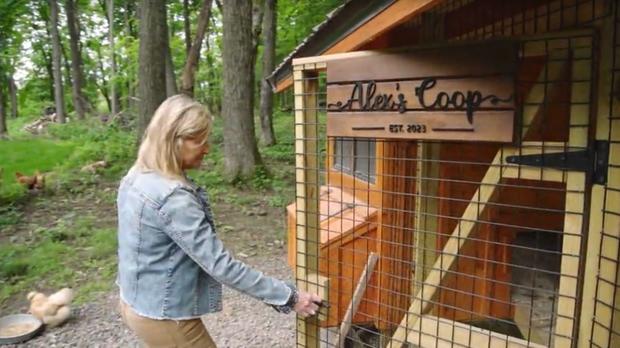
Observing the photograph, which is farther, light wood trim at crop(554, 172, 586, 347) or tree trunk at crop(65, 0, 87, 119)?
tree trunk at crop(65, 0, 87, 119)

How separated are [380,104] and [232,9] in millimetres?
7077

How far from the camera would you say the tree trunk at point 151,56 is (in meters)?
10.1

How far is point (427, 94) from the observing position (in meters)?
1.96

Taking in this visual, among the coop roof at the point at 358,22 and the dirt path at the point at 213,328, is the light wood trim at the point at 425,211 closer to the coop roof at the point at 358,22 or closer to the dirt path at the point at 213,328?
the coop roof at the point at 358,22

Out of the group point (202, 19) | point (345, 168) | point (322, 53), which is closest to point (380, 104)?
point (322, 53)

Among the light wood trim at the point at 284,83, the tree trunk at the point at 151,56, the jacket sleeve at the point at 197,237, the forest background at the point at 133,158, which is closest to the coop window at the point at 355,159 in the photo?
the light wood trim at the point at 284,83

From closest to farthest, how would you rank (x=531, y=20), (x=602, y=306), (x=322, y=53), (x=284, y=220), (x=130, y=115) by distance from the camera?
1. (x=602, y=306)
2. (x=531, y=20)
3. (x=322, y=53)
4. (x=284, y=220)
5. (x=130, y=115)

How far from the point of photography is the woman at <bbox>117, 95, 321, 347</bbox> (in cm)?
194

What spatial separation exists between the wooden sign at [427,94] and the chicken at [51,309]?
132 inches

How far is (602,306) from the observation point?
68.2 inches

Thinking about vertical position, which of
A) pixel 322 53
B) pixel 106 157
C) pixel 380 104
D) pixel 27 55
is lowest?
pixel 106 157

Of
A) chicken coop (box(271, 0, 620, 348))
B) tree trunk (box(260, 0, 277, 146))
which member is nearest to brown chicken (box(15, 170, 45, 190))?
tree trunk (box(260, 0, 277, 146))

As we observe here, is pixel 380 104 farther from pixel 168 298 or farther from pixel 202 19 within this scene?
pixel 202 19

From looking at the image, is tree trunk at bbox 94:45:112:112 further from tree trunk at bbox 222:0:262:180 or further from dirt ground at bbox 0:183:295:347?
tree trunk at bbox 222:0:262:180
